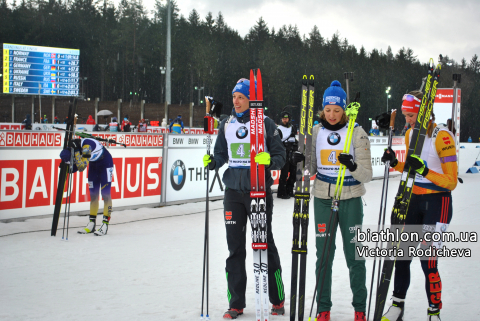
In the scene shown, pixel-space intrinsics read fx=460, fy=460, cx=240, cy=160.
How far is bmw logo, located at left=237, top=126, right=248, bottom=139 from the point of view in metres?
3.95

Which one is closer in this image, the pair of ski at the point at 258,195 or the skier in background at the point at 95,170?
the pair of ski at the point at 258,195

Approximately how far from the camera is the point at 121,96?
263 ft

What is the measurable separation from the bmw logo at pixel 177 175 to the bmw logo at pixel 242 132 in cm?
666

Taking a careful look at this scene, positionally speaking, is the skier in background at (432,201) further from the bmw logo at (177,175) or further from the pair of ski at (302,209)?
the bmw logo at (177,175)


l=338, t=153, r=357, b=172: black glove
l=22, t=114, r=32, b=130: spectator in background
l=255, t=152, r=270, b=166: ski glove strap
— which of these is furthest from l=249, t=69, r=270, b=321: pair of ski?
l=22, t=114, r=32, b=130: spectator in background

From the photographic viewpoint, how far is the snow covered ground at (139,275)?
408 centimetres

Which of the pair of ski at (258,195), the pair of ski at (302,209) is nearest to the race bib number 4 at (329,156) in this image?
the pair of ski at (302,209)

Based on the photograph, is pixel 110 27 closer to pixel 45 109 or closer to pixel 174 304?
pixel 45 109

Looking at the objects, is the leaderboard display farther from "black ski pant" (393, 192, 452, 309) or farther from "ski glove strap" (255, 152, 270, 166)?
"black ski pant" (393, 192, 452, 309)

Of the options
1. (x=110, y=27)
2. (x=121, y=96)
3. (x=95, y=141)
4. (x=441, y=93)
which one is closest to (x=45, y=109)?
(x=121, y=96)

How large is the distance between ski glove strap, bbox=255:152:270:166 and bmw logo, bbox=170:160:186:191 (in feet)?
23.3

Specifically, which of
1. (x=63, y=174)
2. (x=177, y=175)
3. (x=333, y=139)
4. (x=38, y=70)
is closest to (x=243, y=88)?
(x=333, y=139)

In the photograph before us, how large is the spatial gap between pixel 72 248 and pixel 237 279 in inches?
137

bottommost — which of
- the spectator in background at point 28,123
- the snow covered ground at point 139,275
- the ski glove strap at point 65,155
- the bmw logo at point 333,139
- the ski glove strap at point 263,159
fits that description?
the snow covered ground at point 139,275
